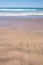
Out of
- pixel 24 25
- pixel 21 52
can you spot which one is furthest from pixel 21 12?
pixel 21 52

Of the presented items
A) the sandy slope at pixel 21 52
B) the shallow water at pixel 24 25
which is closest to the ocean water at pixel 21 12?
the shallow water at pixel 24 25

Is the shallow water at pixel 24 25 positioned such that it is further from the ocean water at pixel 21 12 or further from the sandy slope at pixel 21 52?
the ocean water at pixel 21 12

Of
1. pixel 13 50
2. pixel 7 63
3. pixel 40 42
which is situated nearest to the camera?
pixel 7 63

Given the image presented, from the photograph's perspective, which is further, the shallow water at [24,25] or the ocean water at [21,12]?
the ocean water at [21,12]

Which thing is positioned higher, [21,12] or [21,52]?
[21,12]

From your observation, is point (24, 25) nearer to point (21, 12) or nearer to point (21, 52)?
point (21, 52)

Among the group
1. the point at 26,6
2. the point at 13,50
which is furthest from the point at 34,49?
the point at 26,6

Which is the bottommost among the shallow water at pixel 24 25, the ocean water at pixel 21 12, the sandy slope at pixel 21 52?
the sandy slope at pixel 21 52

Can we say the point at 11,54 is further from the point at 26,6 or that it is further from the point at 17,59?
the point at 26,6

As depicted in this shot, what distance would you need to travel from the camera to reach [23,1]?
108 inches

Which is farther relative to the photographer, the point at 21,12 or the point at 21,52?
the point at 21,12

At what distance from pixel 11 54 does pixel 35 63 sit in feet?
0.39

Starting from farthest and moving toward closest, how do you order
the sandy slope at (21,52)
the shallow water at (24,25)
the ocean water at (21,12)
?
the ocean water at (21,12) → the shallow water at (24,25) → the sandy slope at (21,52)

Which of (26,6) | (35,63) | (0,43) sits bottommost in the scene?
(35,63)
